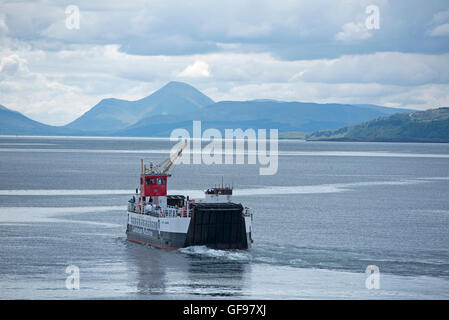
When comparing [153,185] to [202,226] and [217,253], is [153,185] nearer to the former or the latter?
[202,226]

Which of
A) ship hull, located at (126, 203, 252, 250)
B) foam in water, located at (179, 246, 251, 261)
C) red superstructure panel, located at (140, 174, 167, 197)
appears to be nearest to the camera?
foam in water, located at (179, 246, 251, 261)

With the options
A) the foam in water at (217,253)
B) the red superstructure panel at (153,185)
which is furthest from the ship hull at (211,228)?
the red superstructure panel at (153,185)

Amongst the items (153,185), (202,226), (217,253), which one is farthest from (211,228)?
(153,185)

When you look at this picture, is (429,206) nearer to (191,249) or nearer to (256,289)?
(191,249)

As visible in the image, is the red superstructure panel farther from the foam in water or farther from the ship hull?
the foam in water

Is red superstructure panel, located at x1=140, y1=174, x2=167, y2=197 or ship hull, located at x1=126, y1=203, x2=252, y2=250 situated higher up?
red superstructure panel, located at x1=140, y1=174, x2=167, y2=197

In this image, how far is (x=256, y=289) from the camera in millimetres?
51625

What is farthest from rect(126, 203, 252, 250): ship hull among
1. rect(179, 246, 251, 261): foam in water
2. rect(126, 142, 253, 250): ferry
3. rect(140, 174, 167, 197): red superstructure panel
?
rect(140, 174, 167, 197): red superstructure panel

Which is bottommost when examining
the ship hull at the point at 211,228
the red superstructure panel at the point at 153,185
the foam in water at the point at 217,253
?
the foam in water at the point at 217,253

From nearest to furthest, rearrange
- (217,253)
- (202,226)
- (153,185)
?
(217,253) → (202,226) → (153,185)

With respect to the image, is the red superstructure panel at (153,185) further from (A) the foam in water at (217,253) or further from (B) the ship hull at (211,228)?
(A) the foam in water at (217,253)

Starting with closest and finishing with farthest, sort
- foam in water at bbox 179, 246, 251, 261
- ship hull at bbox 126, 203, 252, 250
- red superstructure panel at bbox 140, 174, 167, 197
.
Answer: foam in water at bbox 179, 246, 251, 261
ship hull at bbox 126, 203, 252, 250
red superstructure panel at bbox 140, 174, 167, 197

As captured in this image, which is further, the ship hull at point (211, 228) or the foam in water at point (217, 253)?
the ship hull at point (211, 228)
